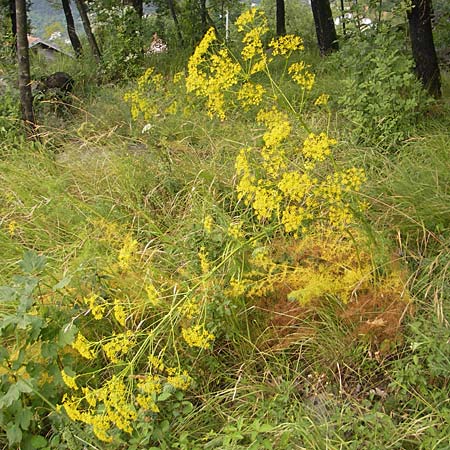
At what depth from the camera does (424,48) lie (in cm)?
505

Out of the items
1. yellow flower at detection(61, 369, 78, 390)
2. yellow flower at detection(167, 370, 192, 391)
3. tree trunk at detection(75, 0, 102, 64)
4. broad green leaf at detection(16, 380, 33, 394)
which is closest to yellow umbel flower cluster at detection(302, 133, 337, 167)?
yellow flower at detection(167, 370, 192, 391)

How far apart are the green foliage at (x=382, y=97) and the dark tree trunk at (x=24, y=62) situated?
2.99 m

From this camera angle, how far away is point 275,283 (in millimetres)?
2791

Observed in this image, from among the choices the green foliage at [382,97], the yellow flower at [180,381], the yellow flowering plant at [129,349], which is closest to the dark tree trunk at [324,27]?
the green foliage at [382,97]

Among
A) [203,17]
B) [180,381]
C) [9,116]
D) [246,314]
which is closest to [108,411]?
[180,381]

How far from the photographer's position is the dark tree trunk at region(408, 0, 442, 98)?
16.4 ft

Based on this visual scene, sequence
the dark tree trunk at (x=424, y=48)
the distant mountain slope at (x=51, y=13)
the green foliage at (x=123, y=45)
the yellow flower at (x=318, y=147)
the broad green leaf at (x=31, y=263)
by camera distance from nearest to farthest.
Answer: the yellow flower at (x=318, y=147), the broad green leaf at (x=31, y=263), the dark tree trunk at (x=424, y=48), the green foliage at (x=123, y=45), the distant mountain slope at (x=51, y=13)

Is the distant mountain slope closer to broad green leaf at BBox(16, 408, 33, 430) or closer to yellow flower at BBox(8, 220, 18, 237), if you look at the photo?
yellow flower at BBox(8, 220, 18, 237)

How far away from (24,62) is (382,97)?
3.47 metres

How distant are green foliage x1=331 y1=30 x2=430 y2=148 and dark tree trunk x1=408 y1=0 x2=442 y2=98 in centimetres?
38

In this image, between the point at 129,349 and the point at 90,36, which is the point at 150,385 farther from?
the point at 90,36

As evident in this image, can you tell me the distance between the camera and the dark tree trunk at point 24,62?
548 cm

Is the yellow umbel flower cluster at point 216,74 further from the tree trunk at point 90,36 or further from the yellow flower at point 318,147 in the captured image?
the tree trunk at point 90,36

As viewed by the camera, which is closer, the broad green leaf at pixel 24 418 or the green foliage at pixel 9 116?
the broad green leaf at pixel 24 418
